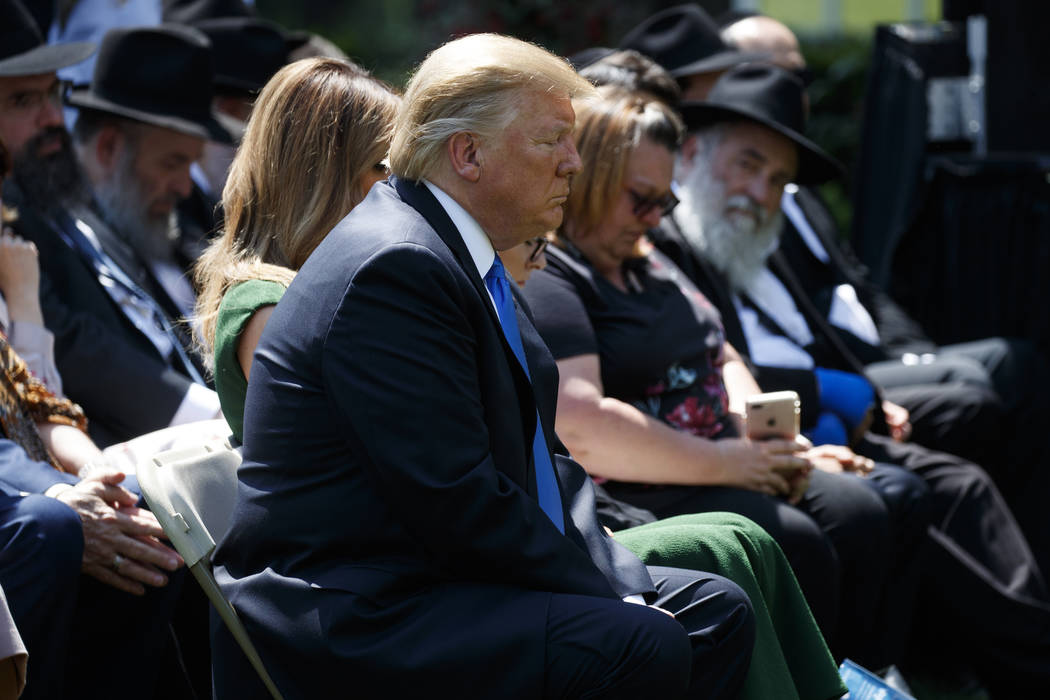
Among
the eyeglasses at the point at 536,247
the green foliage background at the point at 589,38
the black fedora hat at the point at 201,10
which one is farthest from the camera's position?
the green foliage background at the point at 589,38

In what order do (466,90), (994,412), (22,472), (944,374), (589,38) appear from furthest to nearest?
(589,38), (944,374), (994,412), (22,472), (466,90)

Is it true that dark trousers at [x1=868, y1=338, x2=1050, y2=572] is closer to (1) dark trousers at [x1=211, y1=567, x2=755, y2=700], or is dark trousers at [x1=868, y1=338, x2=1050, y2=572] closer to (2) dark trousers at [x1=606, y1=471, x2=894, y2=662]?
(2) dark trousers at [x1=606, y1=471, x2=894, y2=662]

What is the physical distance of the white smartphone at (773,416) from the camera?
3570 mm

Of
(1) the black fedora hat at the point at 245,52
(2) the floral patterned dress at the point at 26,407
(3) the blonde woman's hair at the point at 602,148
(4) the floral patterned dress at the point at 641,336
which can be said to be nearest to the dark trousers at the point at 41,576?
(2) the floral patterned dress at the point at 26,407

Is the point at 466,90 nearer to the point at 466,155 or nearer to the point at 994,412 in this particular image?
the point at 466,155

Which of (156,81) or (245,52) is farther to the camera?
(245,52)

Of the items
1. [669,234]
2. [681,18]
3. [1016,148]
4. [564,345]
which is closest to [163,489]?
[564,345]

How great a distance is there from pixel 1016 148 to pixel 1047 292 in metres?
1.11

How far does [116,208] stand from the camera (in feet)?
14.4

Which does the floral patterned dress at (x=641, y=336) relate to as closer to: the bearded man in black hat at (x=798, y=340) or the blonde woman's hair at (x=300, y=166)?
the bearded man in black hat at (x=798, y=340)

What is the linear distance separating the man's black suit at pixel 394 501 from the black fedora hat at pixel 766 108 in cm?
255

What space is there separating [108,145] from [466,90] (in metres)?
2.55

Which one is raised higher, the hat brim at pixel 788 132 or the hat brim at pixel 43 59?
the hat brim at pixel 43 59

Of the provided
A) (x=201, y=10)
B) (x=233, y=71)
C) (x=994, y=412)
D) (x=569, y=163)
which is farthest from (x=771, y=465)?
(x=201, y=10)
